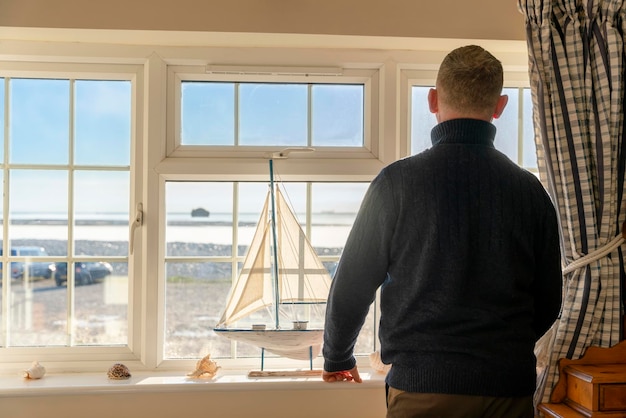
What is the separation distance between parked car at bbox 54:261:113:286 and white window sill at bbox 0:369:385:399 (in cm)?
33

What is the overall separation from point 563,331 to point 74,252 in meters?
1.64

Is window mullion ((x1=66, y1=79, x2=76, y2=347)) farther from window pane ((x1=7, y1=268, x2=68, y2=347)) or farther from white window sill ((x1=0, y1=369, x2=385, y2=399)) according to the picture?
white window sill ((x1=0, y1=369, x2=385, y2=399))

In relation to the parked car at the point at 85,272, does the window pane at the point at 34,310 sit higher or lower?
lower

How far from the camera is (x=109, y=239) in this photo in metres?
2.22

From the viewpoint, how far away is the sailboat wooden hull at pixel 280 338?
201 centimetres

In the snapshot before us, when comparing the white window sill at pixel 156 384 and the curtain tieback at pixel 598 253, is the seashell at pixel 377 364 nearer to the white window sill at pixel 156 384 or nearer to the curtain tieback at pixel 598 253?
the white window sill at pixel 156 384

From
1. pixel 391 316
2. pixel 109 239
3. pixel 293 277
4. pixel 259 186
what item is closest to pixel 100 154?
pixel 109 239

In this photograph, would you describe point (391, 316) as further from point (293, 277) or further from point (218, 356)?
point (218, 356)

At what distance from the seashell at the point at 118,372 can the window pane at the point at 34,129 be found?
0.75 m

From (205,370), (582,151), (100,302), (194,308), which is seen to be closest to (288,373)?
(205,370)

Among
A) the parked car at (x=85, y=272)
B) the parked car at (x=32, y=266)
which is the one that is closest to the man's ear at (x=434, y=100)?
the parked car at (x=85, y=272)

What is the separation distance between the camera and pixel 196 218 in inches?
88.3

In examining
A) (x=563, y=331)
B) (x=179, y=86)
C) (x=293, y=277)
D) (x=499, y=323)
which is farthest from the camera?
(x=179, y=86)

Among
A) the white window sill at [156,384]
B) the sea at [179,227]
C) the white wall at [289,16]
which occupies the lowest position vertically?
the white window sill at [156,384]
